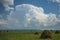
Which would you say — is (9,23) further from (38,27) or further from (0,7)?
(38,27)

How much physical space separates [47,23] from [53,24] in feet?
0.34

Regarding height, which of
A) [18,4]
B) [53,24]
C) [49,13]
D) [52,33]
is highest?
[18,4]

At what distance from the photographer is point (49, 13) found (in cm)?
242

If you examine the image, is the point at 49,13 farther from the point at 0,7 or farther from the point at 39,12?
the point at 0,7

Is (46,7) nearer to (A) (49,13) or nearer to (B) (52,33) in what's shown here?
(A) (49,13)

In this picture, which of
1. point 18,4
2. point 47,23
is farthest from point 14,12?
point 47,23

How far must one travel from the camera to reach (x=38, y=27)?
2.41m

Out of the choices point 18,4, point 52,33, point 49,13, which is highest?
point 18,4

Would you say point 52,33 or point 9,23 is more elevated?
point 9,23

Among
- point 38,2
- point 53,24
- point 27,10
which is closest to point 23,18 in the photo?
point 27,10

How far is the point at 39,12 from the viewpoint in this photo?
244cm

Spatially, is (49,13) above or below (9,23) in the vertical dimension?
above

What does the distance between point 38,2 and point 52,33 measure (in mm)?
575

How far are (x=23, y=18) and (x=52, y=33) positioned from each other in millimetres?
552
